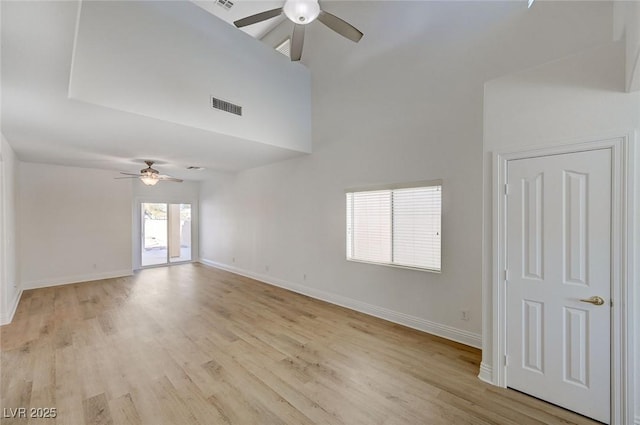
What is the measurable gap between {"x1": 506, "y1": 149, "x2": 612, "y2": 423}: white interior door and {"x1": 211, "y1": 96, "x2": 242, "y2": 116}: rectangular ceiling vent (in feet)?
12.0

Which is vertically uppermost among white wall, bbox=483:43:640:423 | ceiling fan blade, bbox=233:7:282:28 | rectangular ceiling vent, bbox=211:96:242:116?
ceiling fan blade, bbox=233:7:282:28

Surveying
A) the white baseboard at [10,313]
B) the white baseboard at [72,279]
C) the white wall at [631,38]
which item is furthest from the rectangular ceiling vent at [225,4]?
the white baseboard at [72,279]

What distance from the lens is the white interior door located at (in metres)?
2.02

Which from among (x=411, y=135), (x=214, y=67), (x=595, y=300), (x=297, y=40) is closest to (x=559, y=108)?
(x=595, y=300)

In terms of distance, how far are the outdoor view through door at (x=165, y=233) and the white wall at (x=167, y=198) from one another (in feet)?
0.58

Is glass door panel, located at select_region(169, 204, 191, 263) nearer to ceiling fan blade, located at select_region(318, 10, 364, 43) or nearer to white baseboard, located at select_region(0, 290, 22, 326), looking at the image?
white baseboard, located at select_region(0, 290, 22, 326)

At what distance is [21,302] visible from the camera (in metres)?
4.86

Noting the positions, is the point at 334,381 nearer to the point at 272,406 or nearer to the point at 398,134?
the point at 272,406

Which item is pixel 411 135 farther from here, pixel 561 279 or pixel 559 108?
pixel 561 279

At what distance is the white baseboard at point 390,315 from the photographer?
325cm

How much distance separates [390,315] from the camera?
3969mm

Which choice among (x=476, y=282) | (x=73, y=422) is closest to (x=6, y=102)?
(x=73, y=422)

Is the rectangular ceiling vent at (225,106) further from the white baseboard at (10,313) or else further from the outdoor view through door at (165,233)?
the outdoor view through door at (165,233)

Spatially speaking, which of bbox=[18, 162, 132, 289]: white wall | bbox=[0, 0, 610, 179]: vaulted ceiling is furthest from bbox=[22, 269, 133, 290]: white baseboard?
bbox=[0, 0, 610, 179]: vaulted ceiling
